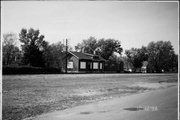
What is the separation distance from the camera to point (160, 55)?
44.4 m

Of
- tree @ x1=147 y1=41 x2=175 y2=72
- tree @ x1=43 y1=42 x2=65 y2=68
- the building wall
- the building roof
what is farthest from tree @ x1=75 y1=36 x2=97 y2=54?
tree @ x1=147 y1=41 x2=175 y2=72

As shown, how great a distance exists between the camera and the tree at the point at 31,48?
38500 millimetres

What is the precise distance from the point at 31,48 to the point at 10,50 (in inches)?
452

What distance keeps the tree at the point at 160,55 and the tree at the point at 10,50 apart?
32.4 m

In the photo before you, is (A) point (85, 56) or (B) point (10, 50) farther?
(B) point (10, 50)

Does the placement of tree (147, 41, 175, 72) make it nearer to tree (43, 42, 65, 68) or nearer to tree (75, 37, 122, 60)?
tree (75, 37, 122, 60)

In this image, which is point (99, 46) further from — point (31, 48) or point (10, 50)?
point (10, 50)

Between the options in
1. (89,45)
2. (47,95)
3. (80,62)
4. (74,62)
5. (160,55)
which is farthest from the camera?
(160,55)

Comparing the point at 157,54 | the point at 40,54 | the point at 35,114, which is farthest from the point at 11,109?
the point at 157,54

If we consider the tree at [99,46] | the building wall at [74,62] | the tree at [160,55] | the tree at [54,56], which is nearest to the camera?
the tree at [99,46]

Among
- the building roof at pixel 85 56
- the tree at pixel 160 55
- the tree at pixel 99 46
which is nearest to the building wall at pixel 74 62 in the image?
the building roof at pixel 85 56

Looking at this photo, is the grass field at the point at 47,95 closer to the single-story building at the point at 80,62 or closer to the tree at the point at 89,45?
the tree at the point at 89,45

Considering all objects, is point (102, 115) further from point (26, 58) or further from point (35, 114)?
point (26, 58)

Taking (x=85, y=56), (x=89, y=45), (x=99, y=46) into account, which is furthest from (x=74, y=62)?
(x=99, y=46)
